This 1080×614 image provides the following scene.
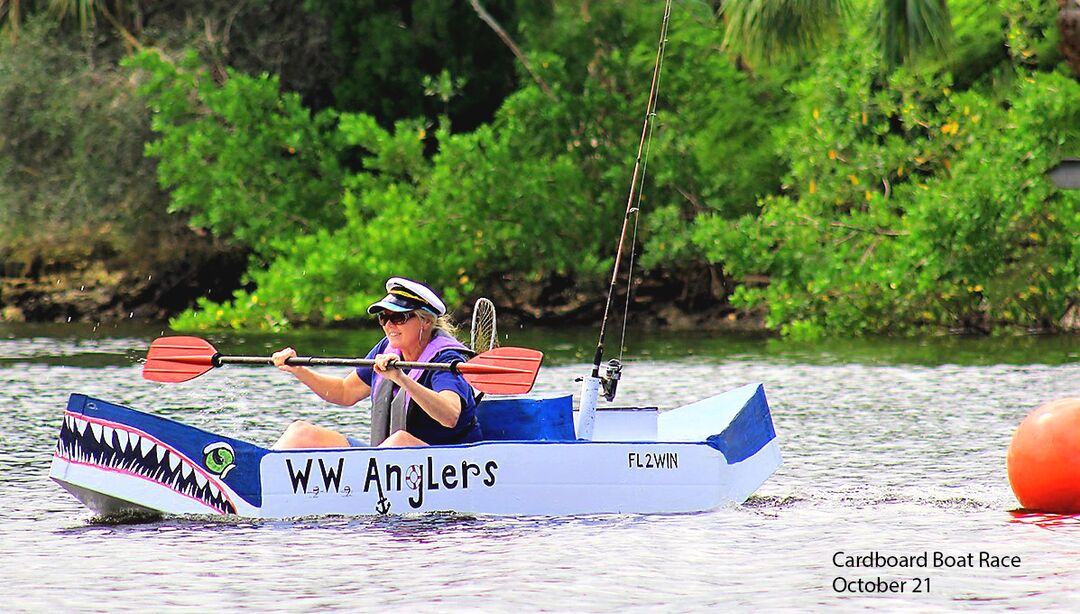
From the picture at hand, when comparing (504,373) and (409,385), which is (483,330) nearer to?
(504,373)

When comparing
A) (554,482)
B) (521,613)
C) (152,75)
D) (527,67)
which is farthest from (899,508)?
(152,75)

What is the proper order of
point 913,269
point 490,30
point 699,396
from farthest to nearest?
point 490,30 → point 913,269 → point 699,396

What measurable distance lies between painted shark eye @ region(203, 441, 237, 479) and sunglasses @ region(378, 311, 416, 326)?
1147 mm

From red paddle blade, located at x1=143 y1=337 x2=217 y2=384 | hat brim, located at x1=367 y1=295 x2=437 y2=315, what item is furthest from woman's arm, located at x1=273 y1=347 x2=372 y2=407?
red paddle blade, located at x1=143 y1=337 x2=217 y2=384

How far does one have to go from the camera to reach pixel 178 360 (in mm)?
11516

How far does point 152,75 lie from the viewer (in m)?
33.8

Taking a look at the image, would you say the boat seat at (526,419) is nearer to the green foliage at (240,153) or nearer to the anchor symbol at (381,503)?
the anchor symbol at (381,503)

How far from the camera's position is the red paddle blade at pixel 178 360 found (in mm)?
11477

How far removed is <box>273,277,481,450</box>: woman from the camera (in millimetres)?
10453

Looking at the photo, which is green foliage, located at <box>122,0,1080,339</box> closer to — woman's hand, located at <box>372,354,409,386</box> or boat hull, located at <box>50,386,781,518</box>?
boat hull, located at <box>50,386,781,518</box>

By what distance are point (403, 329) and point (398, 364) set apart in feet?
1.18

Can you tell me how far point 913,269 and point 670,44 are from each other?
8.14 m

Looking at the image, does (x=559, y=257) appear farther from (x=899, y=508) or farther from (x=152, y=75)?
(x=899, y=508)

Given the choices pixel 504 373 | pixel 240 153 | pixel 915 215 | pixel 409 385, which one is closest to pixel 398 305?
pixel 409 385
